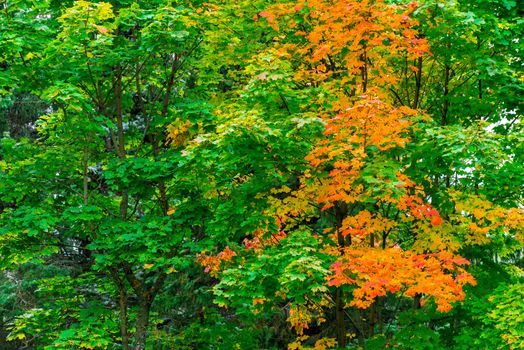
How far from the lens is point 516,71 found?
32.0ft

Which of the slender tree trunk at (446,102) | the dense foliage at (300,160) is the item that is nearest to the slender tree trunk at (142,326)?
the dense foliage at (300,160)

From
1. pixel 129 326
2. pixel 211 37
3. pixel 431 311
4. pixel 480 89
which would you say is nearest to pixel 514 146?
pixel 480 89

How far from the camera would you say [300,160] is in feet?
28.5

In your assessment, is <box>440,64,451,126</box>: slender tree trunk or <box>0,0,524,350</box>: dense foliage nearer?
<box>0,0,524,350</box>: dense foliage

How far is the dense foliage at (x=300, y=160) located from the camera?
755 centimetres

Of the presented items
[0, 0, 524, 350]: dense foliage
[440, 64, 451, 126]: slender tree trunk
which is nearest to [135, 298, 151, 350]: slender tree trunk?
Result: [0, 0, 524, 350]: dense foliage

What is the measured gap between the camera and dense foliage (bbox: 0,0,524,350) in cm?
755

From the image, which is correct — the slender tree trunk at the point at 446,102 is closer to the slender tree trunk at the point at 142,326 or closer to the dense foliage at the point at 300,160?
the dense foliage at the point at 300,160

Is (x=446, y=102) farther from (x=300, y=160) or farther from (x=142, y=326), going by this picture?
(x=142, y=326)

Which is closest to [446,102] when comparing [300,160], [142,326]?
[300,160]

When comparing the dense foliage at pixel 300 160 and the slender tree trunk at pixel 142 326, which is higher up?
the dense foliage at pixel 300 160

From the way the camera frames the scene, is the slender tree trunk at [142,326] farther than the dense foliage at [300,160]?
Yes

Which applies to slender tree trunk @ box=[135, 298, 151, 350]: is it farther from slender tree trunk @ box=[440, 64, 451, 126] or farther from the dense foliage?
slender tree trunk @ box=[440, 64, 451, 126]

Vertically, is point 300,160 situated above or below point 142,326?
above
